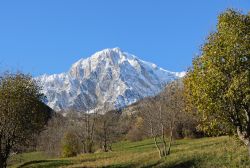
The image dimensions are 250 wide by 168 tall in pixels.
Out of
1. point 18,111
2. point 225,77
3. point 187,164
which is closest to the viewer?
point 225,77

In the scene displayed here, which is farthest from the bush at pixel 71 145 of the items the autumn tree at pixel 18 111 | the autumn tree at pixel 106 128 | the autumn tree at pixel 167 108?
the autumn tree at pixel 18 111

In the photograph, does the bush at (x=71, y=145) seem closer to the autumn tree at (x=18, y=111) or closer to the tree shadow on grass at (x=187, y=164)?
the autumn tree at (x=18, y=111)

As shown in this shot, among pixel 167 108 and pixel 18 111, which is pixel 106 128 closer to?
pixel 167 108

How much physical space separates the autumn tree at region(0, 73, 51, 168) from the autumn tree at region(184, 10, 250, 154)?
68.7 feet

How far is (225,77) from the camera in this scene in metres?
32.5

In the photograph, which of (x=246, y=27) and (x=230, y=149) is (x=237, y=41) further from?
(x=230, y=149)

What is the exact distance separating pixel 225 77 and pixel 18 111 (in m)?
24.3

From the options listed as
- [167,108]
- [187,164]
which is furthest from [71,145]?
[187,164]

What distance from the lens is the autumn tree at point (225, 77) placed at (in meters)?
32.3

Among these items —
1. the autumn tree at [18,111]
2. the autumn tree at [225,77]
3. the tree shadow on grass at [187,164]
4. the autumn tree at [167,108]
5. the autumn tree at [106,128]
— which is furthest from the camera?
the autumn tree at [106,128]

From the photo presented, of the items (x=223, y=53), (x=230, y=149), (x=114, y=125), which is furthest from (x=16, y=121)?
(x=114, y=125)

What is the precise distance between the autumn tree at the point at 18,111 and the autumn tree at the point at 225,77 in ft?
68.7

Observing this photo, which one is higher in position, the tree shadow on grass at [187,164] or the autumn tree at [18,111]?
the autumn tree at [18,111]

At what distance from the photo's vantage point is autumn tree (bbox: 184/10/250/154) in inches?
1271
